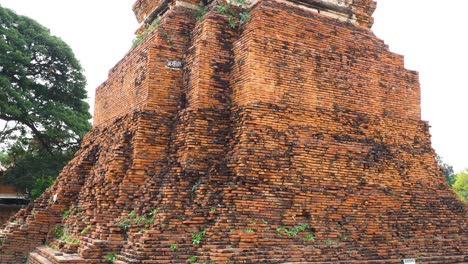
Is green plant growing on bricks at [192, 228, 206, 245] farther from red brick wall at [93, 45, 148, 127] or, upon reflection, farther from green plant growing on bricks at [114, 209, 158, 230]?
red brick wall at [93, 45, 148, 127]

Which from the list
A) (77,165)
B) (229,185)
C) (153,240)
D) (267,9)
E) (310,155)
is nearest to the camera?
(153,240)

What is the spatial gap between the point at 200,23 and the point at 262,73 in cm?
151

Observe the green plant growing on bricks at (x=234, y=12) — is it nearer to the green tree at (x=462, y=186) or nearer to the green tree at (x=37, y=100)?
the green tree at (x=37, y=100)

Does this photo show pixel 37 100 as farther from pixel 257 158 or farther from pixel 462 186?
pixel 462 186

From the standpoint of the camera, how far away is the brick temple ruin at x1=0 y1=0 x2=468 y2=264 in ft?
20.6

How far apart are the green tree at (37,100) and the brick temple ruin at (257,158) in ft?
33.6

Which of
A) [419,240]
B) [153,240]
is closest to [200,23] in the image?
[153,240]

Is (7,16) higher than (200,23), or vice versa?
(7,16)

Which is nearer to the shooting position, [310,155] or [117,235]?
[117,235]

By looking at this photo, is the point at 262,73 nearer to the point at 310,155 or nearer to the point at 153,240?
the point at 310,155

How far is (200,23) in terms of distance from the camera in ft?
26.3

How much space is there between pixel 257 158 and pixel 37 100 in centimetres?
1518

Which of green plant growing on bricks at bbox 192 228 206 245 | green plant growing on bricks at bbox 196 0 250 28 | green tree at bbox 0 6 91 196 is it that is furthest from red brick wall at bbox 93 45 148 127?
green tree at bbox 0 6 91 196

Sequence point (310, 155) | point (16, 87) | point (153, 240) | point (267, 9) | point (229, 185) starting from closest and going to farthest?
point (153, 240), point (229, 185), point (310, 155), point (267, 9), point (16, 87)
